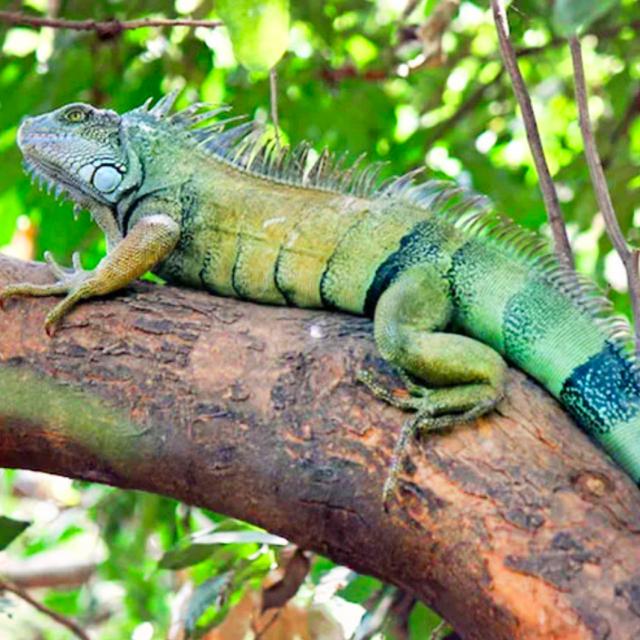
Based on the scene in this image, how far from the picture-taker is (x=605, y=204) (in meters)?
3.08

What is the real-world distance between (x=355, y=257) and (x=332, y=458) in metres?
0.86

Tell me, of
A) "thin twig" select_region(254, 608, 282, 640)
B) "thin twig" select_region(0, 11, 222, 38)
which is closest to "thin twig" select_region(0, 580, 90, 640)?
"thin twig" select_region(254, 608, 282, 640)

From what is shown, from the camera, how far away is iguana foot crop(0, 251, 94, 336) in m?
3.39

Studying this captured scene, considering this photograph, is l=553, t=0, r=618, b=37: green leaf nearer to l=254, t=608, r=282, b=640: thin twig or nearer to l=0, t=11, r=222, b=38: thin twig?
l=0, t=11, r=222, b=38: thin twig

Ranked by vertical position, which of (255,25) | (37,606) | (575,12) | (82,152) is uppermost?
(575,12)

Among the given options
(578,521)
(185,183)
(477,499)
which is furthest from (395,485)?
(185,183)

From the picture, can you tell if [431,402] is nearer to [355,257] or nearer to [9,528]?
[355,257]

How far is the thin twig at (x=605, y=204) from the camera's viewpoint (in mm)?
3051

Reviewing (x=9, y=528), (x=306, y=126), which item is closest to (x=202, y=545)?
(x=9, y=528)

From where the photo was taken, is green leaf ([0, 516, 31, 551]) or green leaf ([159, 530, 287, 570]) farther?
green leaf ([159, 530, 287, 570])

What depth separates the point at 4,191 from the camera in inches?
206

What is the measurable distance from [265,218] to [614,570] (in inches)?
63.8

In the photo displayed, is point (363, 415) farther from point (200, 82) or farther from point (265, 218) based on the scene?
point (200, 82)

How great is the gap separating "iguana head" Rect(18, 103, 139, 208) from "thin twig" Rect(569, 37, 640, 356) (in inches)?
60.1
